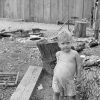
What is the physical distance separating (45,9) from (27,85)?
883 centimetres

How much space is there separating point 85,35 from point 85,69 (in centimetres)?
532

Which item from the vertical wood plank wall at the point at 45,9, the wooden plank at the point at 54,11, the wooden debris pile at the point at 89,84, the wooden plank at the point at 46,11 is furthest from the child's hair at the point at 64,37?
the wooden plank at the point at 46,11

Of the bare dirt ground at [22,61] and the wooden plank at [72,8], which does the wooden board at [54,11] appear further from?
the bare dirt ground at [22,61]

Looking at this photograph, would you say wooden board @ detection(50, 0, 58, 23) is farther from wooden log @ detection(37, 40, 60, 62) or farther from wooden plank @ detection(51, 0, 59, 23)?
wooden log @ detection(37, 40, 60, 62)

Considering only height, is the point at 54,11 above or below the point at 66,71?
above

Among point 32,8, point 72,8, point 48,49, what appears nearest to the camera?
point 48,49

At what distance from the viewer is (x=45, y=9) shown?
14281 mm

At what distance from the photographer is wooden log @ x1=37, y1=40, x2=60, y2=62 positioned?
6.68m

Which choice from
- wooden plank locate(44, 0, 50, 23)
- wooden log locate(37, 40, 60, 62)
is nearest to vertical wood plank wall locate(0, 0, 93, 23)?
wooden plank locate(44, 0, 50, 23)

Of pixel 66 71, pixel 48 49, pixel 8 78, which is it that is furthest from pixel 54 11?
pixel 66 71

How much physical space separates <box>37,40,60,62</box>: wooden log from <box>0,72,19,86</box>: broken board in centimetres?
76

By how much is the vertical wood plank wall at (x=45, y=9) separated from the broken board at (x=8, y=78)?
762cm

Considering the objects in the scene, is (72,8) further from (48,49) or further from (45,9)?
(48,49)

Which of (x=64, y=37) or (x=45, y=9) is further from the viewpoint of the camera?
(x=45, y=9)
